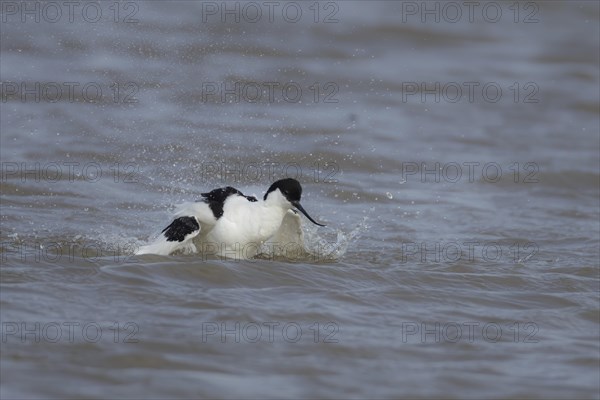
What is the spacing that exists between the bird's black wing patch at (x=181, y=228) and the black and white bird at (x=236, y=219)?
2 centimetres

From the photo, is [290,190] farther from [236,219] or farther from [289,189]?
[236,219]

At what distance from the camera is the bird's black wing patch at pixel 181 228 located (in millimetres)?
8242

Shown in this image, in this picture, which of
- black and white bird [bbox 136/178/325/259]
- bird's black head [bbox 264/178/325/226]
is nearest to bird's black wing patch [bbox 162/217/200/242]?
black and white bird [bbox 136/178/325/259]

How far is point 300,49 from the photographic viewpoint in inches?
651

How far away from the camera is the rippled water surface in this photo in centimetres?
655

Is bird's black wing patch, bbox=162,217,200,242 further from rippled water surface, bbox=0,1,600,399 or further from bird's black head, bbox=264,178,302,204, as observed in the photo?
bird's black head, bbox=264,178,302,204

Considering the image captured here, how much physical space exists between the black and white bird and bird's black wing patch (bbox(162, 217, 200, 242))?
0.07ft

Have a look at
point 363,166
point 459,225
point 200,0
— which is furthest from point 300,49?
point 459,225

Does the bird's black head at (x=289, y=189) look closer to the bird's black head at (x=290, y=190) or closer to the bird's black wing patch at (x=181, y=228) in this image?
the bird's black head at (x=290, y=190)

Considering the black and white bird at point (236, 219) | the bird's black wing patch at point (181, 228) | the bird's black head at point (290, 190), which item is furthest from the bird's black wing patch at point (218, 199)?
the bird's black head at point (290, 190)

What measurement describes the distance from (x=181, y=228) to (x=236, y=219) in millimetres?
501

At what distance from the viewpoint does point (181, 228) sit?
27.1ft

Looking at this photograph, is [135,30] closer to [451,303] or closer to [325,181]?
[325,181]

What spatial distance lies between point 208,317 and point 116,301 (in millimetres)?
627
